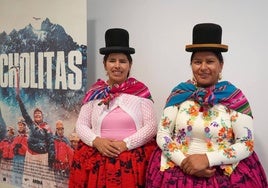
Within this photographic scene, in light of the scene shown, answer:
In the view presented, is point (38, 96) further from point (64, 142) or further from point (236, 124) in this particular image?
point (236, 124)

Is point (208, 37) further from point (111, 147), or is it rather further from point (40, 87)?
point (40, 87)

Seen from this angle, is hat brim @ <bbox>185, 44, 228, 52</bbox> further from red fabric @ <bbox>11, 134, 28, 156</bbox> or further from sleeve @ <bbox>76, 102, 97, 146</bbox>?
red fabric @ <bbox>11, 134, 28, 156</bbox>

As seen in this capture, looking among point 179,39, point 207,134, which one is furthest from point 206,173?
point 179,39

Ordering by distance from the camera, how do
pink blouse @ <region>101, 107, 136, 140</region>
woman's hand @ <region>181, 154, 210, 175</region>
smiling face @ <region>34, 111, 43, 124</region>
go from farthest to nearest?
1. smiling face @ <region>34, 111, 43, 124</region>
2. pink blouse @ <region>101, 107, 136, 140</region>
3. woman's hand @ <region>181, 154, 210, 175</region>

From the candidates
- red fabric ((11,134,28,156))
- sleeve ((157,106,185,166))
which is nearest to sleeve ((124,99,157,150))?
sleeve ((157,106,185,166))

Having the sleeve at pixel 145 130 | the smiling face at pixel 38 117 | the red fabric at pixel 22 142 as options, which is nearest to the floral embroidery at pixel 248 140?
the sleeve at pixel 145 130

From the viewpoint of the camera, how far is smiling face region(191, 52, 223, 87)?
1.49m

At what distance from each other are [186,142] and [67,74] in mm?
976

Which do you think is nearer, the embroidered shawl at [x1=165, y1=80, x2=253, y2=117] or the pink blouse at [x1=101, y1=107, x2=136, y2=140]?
the embroidered shawl at [x1=165, y1=80, x2=253, y2=117]

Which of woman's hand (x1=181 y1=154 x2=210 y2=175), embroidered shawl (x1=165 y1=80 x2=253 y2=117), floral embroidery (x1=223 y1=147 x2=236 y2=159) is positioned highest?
embroidered shawl (x1=165 y1=80 x2=253 y2=117)

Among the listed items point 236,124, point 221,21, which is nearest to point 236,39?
point 221,21

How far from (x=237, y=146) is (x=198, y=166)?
0.64 feet

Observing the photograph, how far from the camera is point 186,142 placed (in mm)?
1553

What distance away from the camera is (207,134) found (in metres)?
1.49
